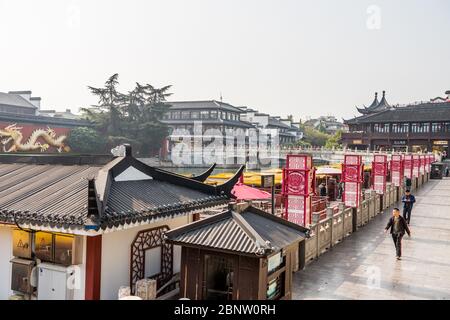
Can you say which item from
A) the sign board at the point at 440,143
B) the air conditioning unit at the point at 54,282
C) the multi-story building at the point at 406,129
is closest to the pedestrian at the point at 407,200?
the air conditioning unit at the point at 54,282

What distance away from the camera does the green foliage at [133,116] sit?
194 feet

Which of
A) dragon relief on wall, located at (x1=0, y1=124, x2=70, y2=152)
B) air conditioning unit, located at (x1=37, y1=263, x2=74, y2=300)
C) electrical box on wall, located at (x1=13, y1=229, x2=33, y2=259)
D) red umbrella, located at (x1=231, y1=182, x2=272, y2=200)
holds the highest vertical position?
dragon relief on wall, located at (x1=0, y1=124, x2=70, y2=152)

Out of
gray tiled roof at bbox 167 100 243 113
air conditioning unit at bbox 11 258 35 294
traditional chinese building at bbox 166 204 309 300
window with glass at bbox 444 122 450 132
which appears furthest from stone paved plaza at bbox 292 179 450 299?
gray tiled roof at bbox 167 100 243 113

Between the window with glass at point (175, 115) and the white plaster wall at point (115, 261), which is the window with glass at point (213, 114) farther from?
the white plaster wall at point (115, 261)

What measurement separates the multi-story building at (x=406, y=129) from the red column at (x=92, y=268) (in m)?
61.9

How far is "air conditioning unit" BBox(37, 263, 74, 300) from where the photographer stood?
6.98 meters

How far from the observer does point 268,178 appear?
14805 mm

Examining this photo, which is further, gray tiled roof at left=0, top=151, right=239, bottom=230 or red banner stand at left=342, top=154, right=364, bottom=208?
red banner stand at left=342, top=154, right=364, bottom=208

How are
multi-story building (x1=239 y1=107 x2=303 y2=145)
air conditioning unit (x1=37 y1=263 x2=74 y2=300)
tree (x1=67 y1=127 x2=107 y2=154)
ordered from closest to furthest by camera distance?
air conditioning unit (x1=37 y1=263 x2=74 y2=300) < tree (x1=67 y1=127 x2=107 y2=154) < multi-story building (x1=239 y1=107 x2=303 y2=145)

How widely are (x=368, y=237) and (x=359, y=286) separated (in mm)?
5931

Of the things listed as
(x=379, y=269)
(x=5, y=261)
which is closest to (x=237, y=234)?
(x=5, y=261)

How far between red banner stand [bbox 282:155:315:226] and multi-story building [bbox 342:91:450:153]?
54.4 m

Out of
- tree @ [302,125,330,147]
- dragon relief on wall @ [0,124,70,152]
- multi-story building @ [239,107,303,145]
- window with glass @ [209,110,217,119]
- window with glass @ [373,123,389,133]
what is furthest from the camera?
tree @ [302,125,330,147]

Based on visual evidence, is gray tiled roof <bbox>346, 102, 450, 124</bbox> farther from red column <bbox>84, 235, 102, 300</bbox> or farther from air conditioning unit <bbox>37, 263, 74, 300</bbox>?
air conditioning unit <bbox>37, 263, 74, 300</bbox>
